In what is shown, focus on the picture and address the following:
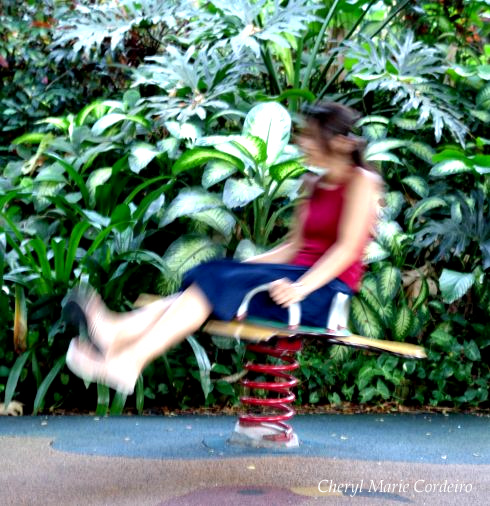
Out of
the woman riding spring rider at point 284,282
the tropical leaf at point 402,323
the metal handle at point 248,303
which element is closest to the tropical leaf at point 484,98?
the tropical leaf at point 402,323

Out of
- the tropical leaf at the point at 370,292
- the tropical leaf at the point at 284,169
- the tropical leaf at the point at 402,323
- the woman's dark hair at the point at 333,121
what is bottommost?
the tropical leaf at the point at 402,323

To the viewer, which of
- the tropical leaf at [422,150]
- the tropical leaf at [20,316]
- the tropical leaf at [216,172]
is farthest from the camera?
the tropical leaf at [422,150]

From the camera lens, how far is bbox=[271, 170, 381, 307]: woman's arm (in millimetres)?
2775

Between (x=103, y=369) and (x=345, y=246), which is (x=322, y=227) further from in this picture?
(x=103, y=369)

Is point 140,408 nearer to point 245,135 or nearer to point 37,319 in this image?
point 37,319

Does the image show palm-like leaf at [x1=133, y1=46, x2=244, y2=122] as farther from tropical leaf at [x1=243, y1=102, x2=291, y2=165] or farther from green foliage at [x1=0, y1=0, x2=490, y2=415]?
tropical leaf at [x1=243, y1=102, x2=291, y2=165]

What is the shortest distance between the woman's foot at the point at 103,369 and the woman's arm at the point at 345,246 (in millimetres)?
564

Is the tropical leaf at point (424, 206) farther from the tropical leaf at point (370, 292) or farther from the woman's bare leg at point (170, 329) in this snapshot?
the woman's bare leg at point (170, 329)

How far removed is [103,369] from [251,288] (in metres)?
0.57

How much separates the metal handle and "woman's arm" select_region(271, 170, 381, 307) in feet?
0.11

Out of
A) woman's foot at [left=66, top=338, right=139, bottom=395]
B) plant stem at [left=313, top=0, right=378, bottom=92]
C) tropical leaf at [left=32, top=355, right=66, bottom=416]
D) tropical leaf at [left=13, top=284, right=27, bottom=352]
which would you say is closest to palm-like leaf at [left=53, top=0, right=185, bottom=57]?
plant stem at [left=313, top=0, right=378, bottom=92]

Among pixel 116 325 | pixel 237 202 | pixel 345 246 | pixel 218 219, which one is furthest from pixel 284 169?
pixel 116 325

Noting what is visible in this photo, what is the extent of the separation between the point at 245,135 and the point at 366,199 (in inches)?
70.9

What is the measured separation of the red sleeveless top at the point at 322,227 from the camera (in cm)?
295
